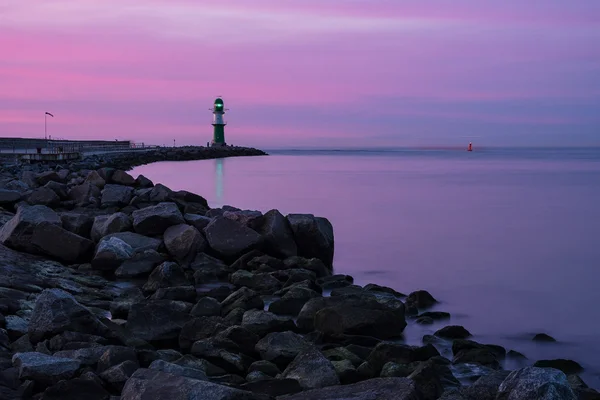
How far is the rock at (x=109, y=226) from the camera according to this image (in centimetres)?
1017

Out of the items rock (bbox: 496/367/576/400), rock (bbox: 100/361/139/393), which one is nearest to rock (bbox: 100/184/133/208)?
rock (bbox: 100/361/139/393)

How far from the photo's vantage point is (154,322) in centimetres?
602

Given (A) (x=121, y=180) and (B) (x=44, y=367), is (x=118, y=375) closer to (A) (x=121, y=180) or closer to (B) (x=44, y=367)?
(B) (x=44, y=367)

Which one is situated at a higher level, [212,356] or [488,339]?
[212,356]

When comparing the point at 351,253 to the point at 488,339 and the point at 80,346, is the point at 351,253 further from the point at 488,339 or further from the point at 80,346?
the point at 80,346

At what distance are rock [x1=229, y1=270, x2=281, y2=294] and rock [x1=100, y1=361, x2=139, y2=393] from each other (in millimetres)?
4006

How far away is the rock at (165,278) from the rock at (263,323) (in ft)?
6.85

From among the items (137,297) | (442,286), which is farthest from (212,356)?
(442,286)

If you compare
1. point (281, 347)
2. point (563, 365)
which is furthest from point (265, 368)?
point (563, 365)

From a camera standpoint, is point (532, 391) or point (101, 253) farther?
point (101, 253)

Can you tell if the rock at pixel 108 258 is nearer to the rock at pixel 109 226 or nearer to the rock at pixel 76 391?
the rock at pixel 109 226

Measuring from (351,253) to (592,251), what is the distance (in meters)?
5.74

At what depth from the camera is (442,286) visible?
36.1ft

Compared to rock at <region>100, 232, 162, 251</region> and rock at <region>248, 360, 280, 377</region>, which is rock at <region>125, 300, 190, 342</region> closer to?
rock at <region>248, 360, 280, 377</region>
